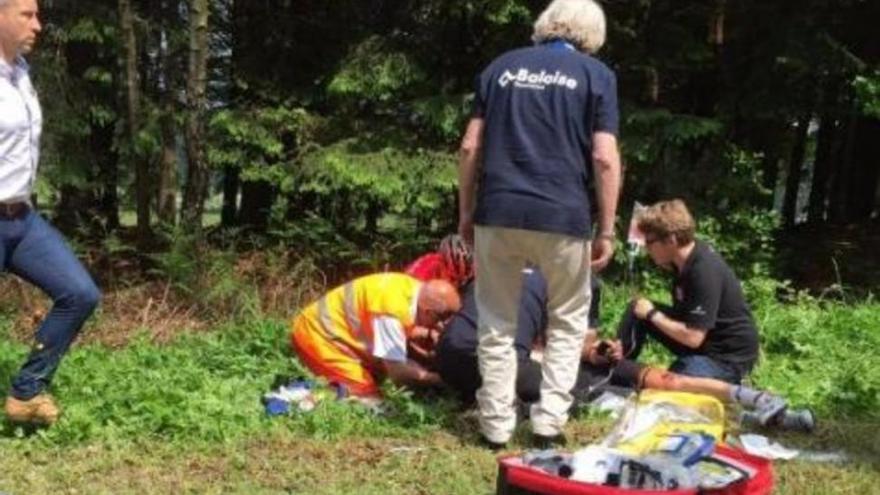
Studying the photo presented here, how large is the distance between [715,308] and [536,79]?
182 centimetres

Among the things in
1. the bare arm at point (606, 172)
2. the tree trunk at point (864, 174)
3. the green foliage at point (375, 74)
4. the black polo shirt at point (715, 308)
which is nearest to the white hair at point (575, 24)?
the bare arm at point (606, 172)

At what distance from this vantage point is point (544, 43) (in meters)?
4.89

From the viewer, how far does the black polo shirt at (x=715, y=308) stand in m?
5.75

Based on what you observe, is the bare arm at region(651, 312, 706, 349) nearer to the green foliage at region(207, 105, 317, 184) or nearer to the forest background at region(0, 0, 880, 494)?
the forest background at region(0, 0, 880, 494)

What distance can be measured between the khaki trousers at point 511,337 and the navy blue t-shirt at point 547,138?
0.72ft

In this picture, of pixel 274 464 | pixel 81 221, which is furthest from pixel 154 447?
pixel 81 221

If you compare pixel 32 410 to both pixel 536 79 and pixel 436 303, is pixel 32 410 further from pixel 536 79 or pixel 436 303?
pixel 536 79

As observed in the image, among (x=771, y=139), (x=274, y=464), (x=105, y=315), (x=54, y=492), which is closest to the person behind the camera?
(x=54, y=492)

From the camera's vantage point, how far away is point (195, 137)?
9.26 metres

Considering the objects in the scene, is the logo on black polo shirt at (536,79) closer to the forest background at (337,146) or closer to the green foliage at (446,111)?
the forest background at (337,146)

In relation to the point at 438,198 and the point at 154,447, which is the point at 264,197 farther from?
the point at 154,447

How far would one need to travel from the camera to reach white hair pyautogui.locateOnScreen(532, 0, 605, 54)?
189 inches

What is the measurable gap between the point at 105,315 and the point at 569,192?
15.9 feet

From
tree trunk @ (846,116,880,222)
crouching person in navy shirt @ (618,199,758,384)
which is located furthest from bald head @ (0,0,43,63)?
tree trunk @ (846,116,880,222)
